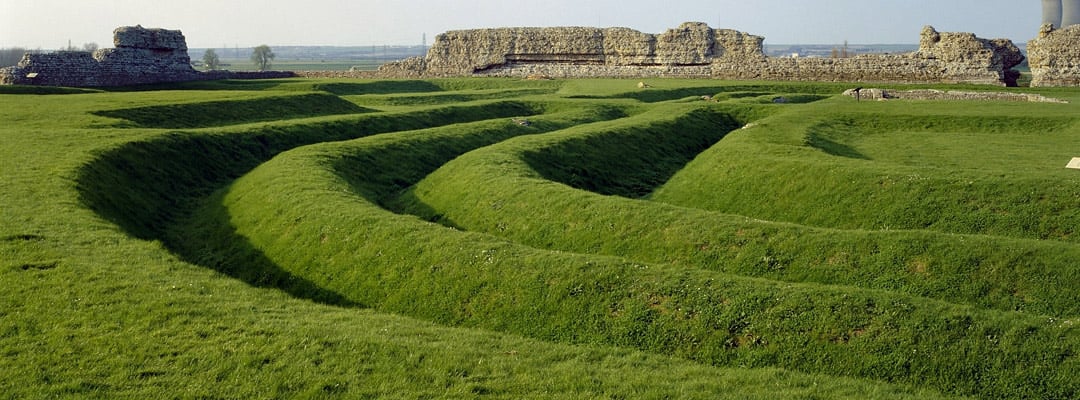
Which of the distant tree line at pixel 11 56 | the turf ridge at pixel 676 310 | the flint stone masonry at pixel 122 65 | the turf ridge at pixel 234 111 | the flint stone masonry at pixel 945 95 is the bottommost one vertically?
the turf ridge at pixel 676 310

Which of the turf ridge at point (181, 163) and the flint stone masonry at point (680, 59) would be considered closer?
the turf ridge at point (181, 163)

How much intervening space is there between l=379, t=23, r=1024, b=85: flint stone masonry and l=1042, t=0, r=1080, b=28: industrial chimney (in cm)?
14933

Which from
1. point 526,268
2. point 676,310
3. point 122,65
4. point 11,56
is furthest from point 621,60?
point 11,56

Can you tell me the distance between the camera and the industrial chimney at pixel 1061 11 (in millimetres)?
185500

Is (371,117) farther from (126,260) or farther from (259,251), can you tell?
(126,260)

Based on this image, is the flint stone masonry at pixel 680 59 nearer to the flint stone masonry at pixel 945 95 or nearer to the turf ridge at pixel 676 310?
the flint stone masonry at pixel 945 95

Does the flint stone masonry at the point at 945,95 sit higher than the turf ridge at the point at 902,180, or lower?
higher

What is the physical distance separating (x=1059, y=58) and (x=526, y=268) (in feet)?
171

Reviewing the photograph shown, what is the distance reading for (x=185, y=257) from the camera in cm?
1670

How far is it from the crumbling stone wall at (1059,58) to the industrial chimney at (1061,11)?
15014cm

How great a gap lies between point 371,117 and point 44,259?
20499 mm

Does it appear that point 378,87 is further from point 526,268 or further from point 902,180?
point 526,268

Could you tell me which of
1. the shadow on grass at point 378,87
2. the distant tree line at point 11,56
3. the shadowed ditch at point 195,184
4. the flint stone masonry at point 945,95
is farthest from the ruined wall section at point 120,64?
the distant tree line at point 11,56

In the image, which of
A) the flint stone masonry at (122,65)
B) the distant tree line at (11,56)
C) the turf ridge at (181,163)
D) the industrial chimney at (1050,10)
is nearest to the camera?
the turf ridge at (181,163)
